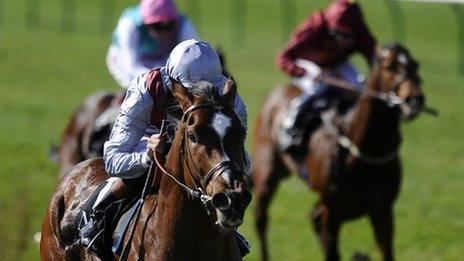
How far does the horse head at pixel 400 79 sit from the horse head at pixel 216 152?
16.6 feet

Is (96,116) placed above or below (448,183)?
above

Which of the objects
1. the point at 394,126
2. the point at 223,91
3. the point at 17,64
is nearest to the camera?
the point at 223,91

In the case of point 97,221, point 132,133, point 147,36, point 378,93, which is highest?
point 132,133

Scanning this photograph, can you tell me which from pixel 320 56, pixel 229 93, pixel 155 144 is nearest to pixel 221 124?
pixel 229 93

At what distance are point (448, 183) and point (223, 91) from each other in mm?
10916

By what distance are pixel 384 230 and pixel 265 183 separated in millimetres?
2332

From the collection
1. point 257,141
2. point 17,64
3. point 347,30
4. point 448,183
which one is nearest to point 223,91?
point 347,30

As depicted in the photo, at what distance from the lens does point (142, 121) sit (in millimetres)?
6711

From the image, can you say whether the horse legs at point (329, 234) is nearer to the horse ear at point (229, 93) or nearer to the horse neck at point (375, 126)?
the horse neck at point (375, 126)

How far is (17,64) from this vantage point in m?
25.2

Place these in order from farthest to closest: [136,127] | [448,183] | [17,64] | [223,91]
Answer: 1. [17,64]
2. [448,183]
3. [136,127]
4. [223,91]

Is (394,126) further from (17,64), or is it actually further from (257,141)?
(17,64)

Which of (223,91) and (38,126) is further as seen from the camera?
(38,126)

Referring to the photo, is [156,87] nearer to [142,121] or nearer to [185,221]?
[142,121]
